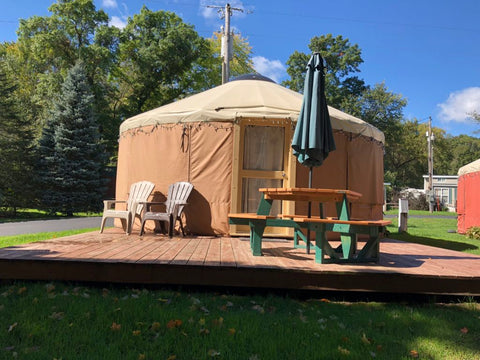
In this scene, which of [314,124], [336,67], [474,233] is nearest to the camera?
[314,124]

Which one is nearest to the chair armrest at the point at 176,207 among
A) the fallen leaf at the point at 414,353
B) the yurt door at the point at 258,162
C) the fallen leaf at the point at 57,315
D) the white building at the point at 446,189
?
the yurt door at the point at 258,162

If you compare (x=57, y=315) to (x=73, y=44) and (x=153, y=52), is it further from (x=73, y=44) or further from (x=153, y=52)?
(x=73, y=44)

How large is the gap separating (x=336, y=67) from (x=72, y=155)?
19331 mm

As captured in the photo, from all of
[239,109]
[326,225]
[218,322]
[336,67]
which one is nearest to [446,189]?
[336,67]

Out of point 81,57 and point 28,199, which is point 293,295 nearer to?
point 28,199

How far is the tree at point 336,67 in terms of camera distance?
24859mm

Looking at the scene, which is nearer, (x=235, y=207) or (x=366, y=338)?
(x=366, y=338)

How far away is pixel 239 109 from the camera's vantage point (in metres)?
4.95

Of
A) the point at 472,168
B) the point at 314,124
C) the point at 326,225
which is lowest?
the point at 326,225

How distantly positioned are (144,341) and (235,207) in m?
2.98

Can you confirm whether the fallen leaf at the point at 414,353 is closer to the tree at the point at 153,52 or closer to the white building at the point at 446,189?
the tree at the point at 153,52

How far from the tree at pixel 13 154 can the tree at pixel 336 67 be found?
687 inches

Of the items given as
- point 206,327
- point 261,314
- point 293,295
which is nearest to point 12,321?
point 206,327

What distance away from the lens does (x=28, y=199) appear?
12.8 m
